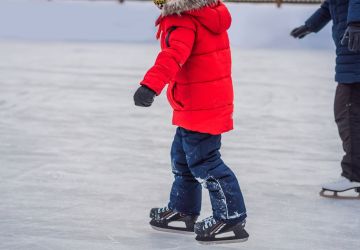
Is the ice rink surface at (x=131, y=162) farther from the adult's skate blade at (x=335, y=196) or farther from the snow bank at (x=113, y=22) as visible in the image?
the snow bank at (x=113, y=22)

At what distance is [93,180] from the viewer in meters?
4.91

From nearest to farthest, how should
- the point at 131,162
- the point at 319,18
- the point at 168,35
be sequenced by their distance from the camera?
the point at 168,35 < the point at 319,18 < the point at 131,162

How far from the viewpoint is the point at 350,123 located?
4.64 metres

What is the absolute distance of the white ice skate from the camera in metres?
4.62

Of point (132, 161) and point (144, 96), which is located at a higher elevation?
point (144, 96)

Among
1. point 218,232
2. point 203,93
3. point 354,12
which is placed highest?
point 354,12

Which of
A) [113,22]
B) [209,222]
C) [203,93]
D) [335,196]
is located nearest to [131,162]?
[335,196]

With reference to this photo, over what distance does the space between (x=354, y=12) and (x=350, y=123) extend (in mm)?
653

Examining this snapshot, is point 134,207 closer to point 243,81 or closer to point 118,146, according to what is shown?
point 118,146

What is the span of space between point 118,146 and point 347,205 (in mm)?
1947

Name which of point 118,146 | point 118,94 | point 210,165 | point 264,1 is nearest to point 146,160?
point 118,146

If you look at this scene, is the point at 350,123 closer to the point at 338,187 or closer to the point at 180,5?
the point at 338,187

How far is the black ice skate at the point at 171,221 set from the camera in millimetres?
3871

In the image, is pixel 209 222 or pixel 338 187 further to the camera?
pixel 338 187
